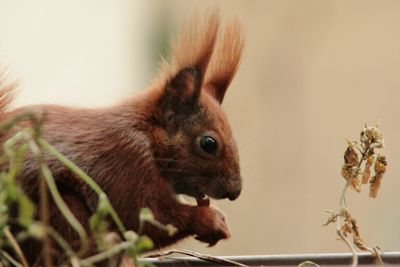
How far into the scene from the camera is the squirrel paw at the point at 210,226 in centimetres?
242

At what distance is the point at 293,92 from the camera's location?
9.09 metres

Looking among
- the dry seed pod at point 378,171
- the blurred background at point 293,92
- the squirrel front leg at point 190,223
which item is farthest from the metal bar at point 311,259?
the blurred background at point 293,92

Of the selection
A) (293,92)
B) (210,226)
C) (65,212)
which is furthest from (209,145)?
(293,92)

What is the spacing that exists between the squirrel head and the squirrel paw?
0.19 feet

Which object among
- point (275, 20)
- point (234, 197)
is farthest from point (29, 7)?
point (234, 197)

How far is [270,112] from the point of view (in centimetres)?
912

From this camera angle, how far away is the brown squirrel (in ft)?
7.53

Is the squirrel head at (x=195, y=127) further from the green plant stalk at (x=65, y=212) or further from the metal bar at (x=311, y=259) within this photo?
the green plant stalk at (x=65, y=212)

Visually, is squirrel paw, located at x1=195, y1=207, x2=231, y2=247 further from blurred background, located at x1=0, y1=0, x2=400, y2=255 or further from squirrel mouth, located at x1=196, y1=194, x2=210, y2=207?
blurred background, located at x1=0, y1=0, x2=400, y2=255

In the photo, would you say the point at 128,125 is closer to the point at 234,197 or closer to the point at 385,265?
the point at 234,197

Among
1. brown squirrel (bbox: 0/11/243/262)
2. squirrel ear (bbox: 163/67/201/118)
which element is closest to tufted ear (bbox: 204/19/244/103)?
brown squirrel (bbox: 0/11/243/262)

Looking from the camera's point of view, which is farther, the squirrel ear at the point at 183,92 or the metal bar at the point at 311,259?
the squirrel ear at the point at 183,92

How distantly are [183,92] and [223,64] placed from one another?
0.16 meters

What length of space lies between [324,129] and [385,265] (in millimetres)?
6850
